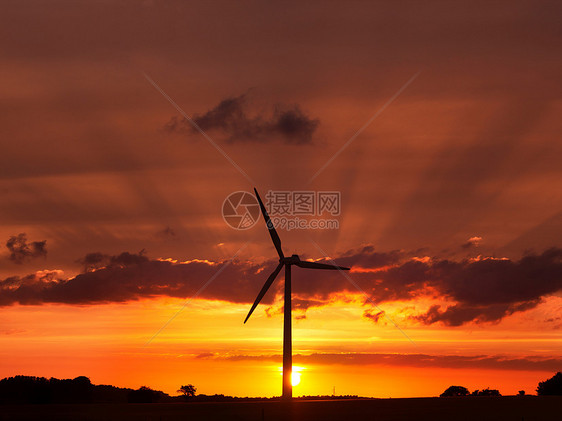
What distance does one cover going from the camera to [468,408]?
471 feet

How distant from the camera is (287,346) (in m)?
141

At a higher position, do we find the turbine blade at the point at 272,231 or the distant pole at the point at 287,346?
the turbine blade at the point at 272,231

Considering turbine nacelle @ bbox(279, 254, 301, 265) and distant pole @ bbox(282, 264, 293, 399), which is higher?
turbine nacelle @ bbox(279, 254, 301, 265)

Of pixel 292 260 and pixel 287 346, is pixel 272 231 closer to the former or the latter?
pixel 292 260

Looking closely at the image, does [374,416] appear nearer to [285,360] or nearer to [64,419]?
[285,360]

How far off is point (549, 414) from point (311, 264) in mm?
49690

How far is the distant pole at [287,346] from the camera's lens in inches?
5551

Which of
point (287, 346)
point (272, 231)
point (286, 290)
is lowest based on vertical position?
point (287, 346)

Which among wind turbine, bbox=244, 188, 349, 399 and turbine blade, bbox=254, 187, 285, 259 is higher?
turbine blade, bbox=254, 187, 285, 259

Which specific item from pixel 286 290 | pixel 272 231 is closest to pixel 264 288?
pixel 286 290

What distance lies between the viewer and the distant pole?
141 m

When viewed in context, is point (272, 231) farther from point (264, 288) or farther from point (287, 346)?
point (287, 346)

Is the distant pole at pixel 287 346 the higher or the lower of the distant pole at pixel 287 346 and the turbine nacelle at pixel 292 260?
the lower

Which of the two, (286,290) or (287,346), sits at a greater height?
(286,290)
